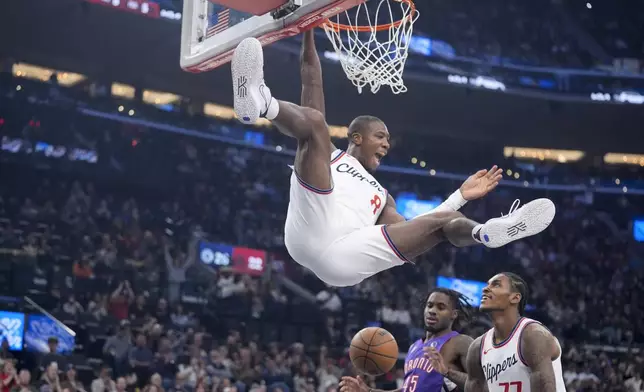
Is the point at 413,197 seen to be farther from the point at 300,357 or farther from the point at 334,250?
the point at 334,250

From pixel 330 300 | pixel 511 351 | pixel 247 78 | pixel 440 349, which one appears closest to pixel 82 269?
pixel 330 300

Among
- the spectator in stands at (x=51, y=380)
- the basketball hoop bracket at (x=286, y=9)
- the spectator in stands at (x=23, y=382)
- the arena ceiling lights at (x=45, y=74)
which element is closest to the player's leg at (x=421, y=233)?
the basketball hoop bracket at (x=286, y=9)

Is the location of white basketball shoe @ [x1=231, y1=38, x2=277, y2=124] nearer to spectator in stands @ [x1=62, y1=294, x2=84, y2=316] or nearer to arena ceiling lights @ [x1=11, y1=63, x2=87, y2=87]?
spectator in stands @ [x1=62, y1=294, x2=84, y2=316]

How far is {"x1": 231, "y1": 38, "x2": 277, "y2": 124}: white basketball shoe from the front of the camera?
4633 mm

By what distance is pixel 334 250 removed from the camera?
16.8 feet

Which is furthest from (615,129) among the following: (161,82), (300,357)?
(300,357)

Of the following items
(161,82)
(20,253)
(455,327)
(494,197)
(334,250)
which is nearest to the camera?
(334,250)

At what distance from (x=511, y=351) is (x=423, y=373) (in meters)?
1.00

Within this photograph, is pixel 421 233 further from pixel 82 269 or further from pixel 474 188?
pixel 82 269

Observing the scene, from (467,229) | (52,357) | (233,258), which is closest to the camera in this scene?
(467,229)

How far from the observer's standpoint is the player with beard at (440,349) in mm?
6270

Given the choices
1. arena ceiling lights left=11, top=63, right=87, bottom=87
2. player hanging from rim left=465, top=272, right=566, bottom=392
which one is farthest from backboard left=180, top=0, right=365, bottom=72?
arena ceiling lights left=11, top=63, right=87, bottom=87

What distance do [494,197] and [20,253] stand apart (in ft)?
42.8

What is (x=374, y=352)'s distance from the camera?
6.17 m
